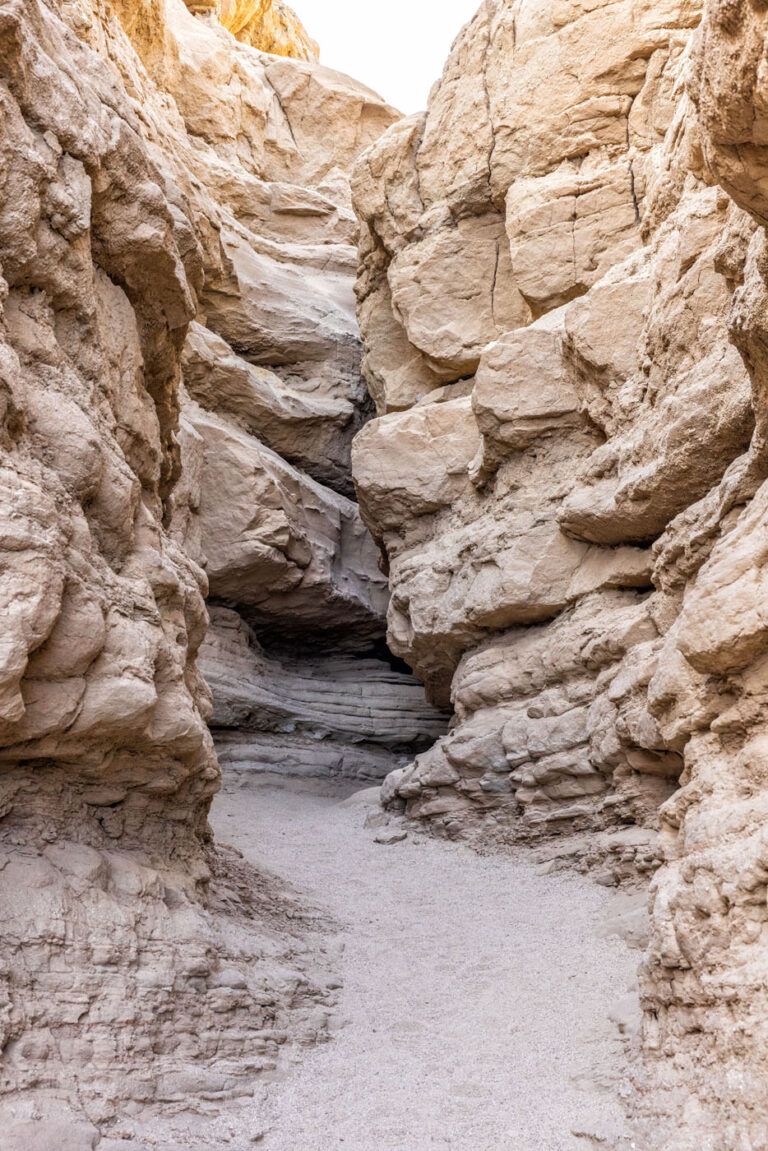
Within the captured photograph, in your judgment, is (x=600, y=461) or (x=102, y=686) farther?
(x=600, y=461)

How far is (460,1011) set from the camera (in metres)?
8.29

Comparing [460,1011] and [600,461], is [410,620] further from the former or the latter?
[460,1011]

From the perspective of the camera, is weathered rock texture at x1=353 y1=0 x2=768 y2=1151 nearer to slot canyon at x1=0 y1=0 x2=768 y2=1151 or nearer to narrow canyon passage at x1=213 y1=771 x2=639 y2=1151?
slot canyon at x1=0 y1=0 x2=768 y2=1151

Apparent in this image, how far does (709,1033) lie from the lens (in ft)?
17.3

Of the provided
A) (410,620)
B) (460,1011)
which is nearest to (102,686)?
(460,1011)

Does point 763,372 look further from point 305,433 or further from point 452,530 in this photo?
point 305,433

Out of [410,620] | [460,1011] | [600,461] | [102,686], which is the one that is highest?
[600,461]

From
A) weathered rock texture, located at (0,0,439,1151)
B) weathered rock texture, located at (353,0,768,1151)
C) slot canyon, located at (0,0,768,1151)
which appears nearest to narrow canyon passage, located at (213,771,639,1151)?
slot canyon, located at (0,0,768,1151)

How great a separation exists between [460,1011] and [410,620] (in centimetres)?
1094

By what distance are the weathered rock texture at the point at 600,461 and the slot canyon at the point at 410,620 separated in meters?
0.05

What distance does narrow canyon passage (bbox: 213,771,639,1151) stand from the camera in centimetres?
623

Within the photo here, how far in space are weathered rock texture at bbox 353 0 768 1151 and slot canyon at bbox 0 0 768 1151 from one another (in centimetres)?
5

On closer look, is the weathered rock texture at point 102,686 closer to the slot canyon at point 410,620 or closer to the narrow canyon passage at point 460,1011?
the slot canyon at point 410,620

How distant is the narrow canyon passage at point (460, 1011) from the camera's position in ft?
20.4
